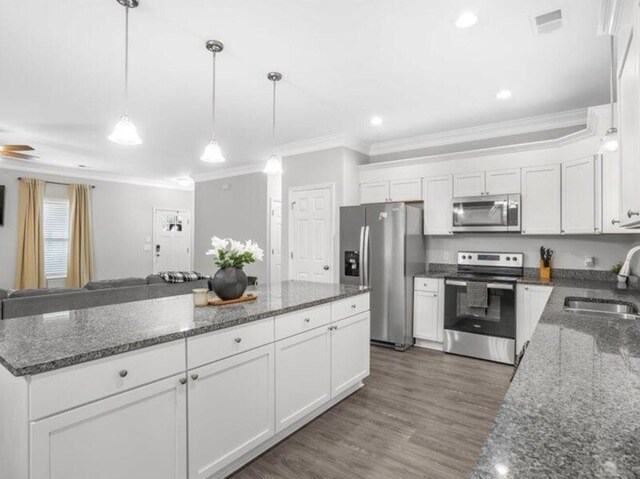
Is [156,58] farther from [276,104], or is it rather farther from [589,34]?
[589,34]

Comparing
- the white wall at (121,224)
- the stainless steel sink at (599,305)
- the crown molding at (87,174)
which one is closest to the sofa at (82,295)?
the stainless steel sink at (599,305)

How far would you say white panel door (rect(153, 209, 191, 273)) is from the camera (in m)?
8.34

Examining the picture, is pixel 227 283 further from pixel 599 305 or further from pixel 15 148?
pixel 15 148

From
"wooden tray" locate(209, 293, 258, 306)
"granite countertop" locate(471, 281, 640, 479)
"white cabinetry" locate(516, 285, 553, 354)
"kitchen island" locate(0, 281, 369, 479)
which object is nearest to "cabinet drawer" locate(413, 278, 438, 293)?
"white cabinetry" locate(516, 285, 553, 354)

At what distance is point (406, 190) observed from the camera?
464 cm

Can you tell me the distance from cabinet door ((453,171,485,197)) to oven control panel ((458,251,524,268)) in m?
0.77

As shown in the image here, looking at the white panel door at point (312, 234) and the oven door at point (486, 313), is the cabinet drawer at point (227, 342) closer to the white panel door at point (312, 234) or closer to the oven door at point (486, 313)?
the oven door at point (486, 313)

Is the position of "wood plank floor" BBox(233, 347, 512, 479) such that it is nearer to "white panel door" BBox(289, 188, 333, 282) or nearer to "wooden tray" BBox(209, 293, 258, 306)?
"wooden tray" BBox(209, 293, 258, 306)

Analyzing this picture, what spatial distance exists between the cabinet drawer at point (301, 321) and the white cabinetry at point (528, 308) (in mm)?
2277

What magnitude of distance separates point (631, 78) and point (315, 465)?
7.88ft

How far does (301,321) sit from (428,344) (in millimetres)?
2551

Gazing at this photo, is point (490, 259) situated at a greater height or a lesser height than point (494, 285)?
greater

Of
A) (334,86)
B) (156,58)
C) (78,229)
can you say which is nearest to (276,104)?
(334,86)

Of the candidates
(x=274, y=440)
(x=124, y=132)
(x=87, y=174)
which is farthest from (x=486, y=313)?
(x=87, y=174)
